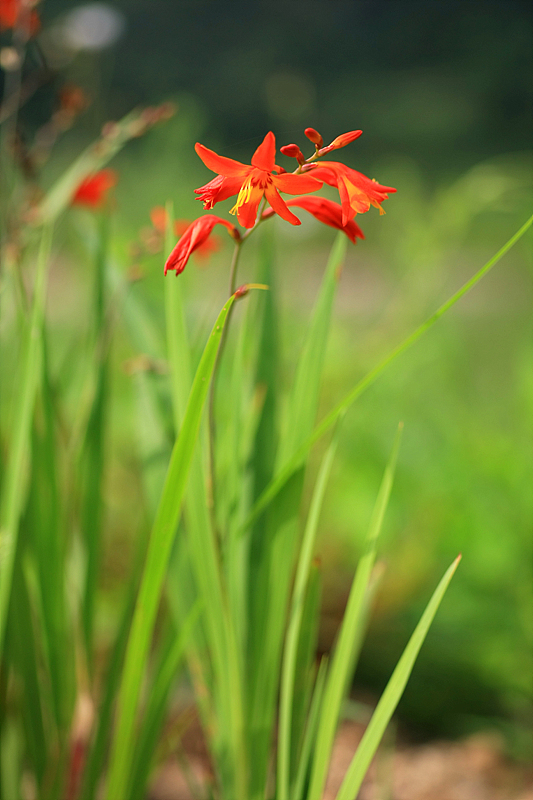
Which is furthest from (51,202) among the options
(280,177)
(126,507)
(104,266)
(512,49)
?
(512,49)

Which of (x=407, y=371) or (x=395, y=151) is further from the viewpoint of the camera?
(x=395, y=151)

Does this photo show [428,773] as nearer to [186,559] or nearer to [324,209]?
[186,559]

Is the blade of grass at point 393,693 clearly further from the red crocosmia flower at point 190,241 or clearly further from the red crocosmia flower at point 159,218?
the red crocosmia flower at point 159,218

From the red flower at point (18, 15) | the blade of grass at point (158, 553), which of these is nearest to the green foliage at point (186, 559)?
the blade of grass at point (158, 553)

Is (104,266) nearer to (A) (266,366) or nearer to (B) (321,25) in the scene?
(A) (266,366)

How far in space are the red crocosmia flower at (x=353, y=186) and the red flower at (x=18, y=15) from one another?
370 millimetres

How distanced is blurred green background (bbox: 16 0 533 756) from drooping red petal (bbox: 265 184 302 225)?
74 mm

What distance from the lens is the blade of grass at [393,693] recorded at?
0.92 ft

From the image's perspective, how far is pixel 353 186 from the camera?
0.23 m

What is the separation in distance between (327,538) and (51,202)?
631 millimetres

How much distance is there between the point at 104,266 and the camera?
0.48 meters

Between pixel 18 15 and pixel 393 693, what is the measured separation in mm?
548

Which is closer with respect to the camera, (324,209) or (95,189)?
(324,209)

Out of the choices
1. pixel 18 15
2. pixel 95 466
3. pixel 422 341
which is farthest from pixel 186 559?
pixel 422 341
